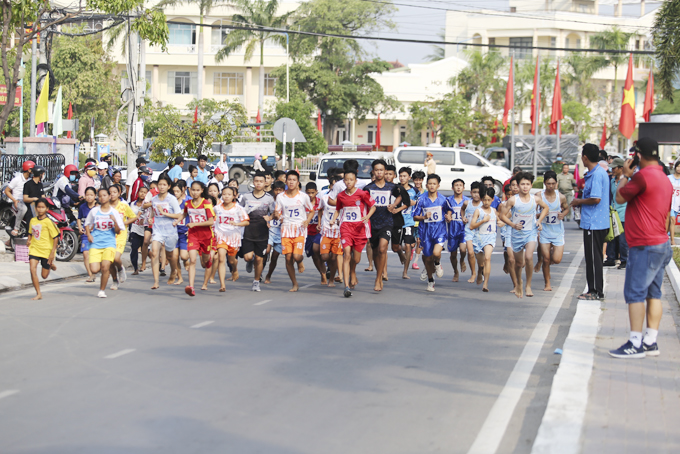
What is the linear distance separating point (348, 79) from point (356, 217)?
182ft

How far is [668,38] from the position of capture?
2581 cm

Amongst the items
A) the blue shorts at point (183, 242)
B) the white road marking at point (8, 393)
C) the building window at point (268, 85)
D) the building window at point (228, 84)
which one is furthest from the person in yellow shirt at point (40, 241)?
the building window at point (228, 84)

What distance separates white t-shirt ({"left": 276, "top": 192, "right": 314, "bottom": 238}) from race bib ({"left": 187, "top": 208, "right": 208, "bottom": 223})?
109 cm

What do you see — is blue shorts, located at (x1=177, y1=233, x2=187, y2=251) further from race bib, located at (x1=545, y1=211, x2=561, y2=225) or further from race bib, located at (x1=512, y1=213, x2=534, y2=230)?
race bib, located at (x1=545, y1=211, x2=561, y2=225)

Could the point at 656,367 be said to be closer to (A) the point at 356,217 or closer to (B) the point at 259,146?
(A) the point at 356,217

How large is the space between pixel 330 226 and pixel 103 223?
325cm

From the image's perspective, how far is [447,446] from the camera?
206 inches

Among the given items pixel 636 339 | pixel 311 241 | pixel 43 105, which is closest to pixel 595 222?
pixel 636 339

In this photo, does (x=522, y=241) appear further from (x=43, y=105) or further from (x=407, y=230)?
(x=43, y=105)

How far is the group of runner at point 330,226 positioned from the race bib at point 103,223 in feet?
0.05

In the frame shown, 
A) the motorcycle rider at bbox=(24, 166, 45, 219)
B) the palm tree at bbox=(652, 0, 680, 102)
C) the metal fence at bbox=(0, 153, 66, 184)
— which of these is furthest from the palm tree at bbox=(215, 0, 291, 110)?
the motorcycle rider at bbox=(24, 166, 45, 219)

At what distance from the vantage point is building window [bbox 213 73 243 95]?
72688mm

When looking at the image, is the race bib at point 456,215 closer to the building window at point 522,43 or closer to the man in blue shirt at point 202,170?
the man in blue shirt at point 202,170

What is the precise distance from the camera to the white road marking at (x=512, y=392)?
17.5ft
